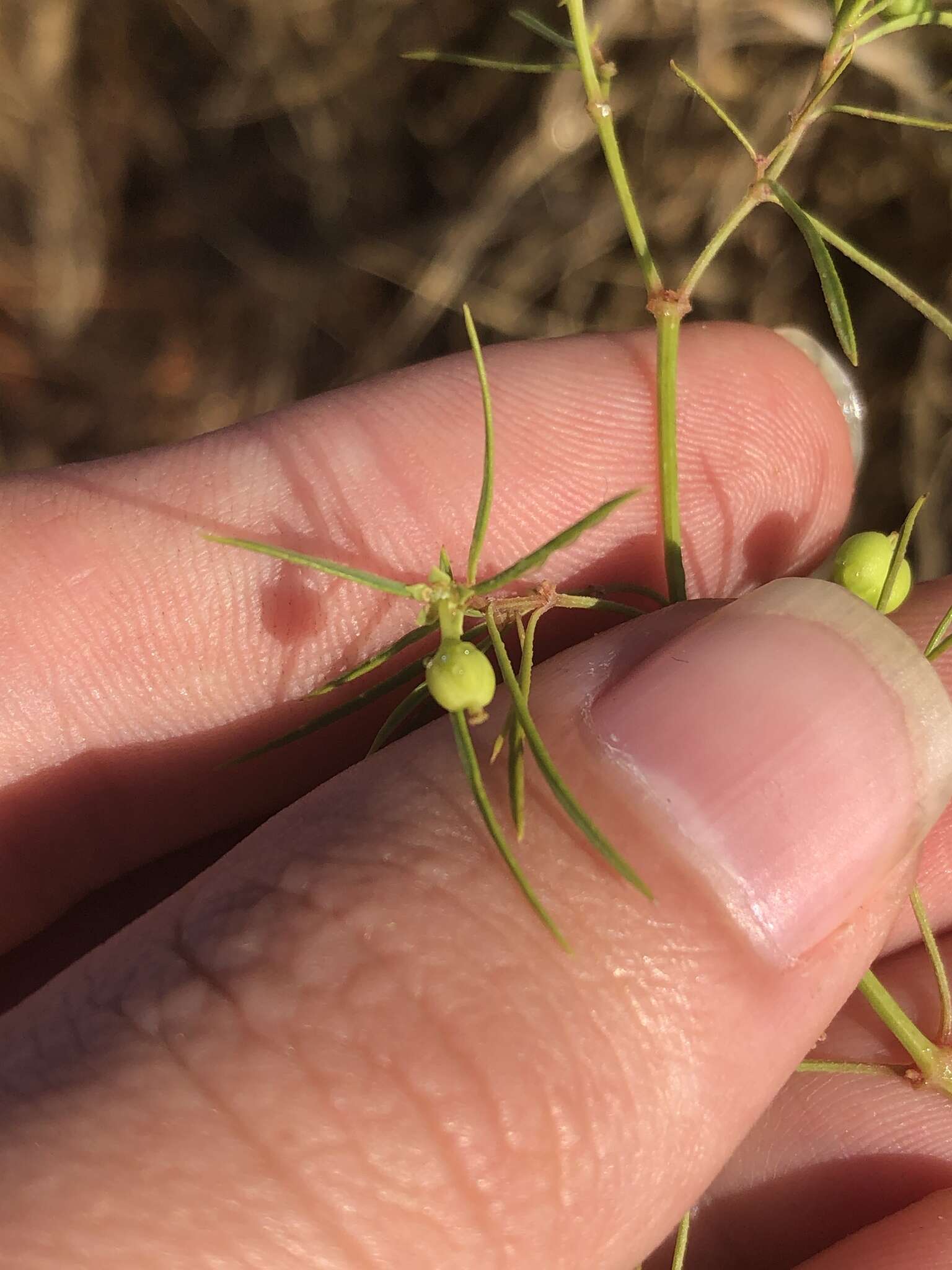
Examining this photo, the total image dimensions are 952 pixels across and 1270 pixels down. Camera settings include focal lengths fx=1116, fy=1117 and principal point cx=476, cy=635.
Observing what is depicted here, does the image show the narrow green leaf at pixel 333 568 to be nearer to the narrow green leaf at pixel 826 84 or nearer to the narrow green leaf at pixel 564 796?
the narrow green leaf at pixel 564 796

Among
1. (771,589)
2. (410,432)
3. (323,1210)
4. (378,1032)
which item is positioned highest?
(410,432)

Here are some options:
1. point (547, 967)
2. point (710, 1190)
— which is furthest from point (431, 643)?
point (710, 1190)

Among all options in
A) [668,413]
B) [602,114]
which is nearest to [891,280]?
[668,413]

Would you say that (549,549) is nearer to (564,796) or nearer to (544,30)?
(564,796)

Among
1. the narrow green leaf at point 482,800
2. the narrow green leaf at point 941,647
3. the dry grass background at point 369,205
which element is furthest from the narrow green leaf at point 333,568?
the dry grass background at point 369,205

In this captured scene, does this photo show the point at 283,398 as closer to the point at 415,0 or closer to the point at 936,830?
the point at 415,0

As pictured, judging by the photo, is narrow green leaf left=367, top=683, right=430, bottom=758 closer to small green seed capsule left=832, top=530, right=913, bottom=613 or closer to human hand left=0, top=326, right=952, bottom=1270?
human hand left=0, top=326, right=952, bottom=1270
